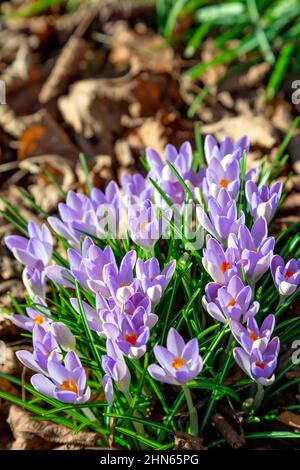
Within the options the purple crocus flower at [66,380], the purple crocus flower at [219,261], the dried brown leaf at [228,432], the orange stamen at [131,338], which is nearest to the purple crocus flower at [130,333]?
the orange stamen at [131,338]

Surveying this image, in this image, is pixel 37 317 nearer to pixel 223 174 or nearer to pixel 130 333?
pixel 130 333

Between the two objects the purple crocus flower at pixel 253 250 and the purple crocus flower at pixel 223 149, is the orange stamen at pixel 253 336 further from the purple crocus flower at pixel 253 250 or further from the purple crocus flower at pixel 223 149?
the purple crocus flower at pixel 223 149

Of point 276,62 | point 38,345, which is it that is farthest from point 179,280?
point 276,62

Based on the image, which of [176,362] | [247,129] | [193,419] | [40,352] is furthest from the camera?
[247,129]

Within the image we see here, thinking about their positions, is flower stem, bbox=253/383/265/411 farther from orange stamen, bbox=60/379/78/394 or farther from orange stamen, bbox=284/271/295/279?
orange stamen, bbox=60/379/78/394

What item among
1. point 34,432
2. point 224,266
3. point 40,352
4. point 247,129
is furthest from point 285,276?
point 247,129

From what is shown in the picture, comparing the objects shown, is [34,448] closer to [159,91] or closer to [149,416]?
[149,416]

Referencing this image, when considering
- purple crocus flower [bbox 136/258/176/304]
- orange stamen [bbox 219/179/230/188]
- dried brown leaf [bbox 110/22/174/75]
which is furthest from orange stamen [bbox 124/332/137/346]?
dried brown leaf [bbox 110/22/174/75]
